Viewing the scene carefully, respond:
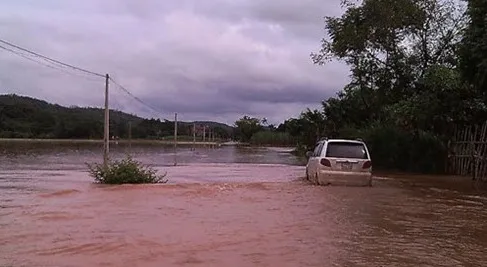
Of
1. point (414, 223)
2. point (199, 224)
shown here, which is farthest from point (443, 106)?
point (199, 224)

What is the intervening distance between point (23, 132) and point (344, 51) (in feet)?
182

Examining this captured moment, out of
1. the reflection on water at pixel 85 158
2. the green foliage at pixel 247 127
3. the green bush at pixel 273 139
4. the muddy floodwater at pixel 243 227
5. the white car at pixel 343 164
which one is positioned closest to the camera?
the muddy floodwater at pixel 243 227

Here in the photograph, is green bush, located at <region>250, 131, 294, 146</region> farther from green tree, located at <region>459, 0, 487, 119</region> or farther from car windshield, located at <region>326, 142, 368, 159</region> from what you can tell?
green tree, located at <region>459, 0, 487, 119</region>

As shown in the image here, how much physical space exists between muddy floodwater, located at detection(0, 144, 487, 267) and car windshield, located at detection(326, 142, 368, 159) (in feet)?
3.39

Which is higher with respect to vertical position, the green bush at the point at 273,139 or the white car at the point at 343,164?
the green bush at the point at 273,139

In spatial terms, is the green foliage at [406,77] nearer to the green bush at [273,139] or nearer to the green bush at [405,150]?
the green bush at [405,150]

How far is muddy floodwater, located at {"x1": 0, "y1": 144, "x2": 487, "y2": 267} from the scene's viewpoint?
25.0ft

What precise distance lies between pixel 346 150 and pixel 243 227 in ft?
25.5

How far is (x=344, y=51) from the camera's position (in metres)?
30.4

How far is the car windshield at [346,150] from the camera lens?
56.0 feet

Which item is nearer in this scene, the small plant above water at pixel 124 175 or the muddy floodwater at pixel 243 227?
the muddy floodwater at pixel 243 227

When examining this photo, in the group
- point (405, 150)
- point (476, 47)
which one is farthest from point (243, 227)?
point (405, 150)

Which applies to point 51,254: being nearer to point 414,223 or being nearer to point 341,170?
point 414,223

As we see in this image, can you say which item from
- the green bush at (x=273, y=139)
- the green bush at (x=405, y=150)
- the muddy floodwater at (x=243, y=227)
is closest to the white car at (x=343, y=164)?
the muddy floodwater at (x=243, y=227)
